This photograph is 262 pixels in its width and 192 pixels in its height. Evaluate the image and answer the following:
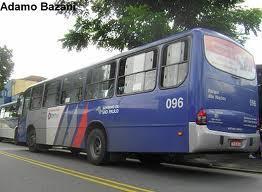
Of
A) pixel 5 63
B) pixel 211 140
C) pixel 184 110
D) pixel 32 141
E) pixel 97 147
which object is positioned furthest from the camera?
pixel 5 63

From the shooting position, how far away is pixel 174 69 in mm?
9797

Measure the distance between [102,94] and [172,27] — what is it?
17.3ft

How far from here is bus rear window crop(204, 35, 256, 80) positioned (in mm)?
9625

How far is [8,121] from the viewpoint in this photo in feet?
87.5

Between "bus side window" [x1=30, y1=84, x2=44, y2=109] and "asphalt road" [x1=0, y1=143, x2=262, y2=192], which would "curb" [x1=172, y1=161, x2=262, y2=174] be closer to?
"asphalt road" [x1=0, y1=143, x2=262, y2=192]

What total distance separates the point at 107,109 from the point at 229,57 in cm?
367

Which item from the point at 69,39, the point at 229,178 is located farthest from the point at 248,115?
the point at 69,39

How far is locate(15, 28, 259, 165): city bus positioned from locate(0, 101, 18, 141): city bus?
12.9 metres

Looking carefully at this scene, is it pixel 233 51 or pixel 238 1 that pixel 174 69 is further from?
pixel 238 1

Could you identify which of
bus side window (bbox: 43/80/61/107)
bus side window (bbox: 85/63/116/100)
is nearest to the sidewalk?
bus side window (bbox: 85/63/116/100)

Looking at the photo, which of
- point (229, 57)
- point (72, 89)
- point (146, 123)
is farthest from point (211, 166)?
point (72, 89)

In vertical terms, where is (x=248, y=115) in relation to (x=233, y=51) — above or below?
below

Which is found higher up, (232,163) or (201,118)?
(201,118)

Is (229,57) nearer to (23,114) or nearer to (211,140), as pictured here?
(211,140)
